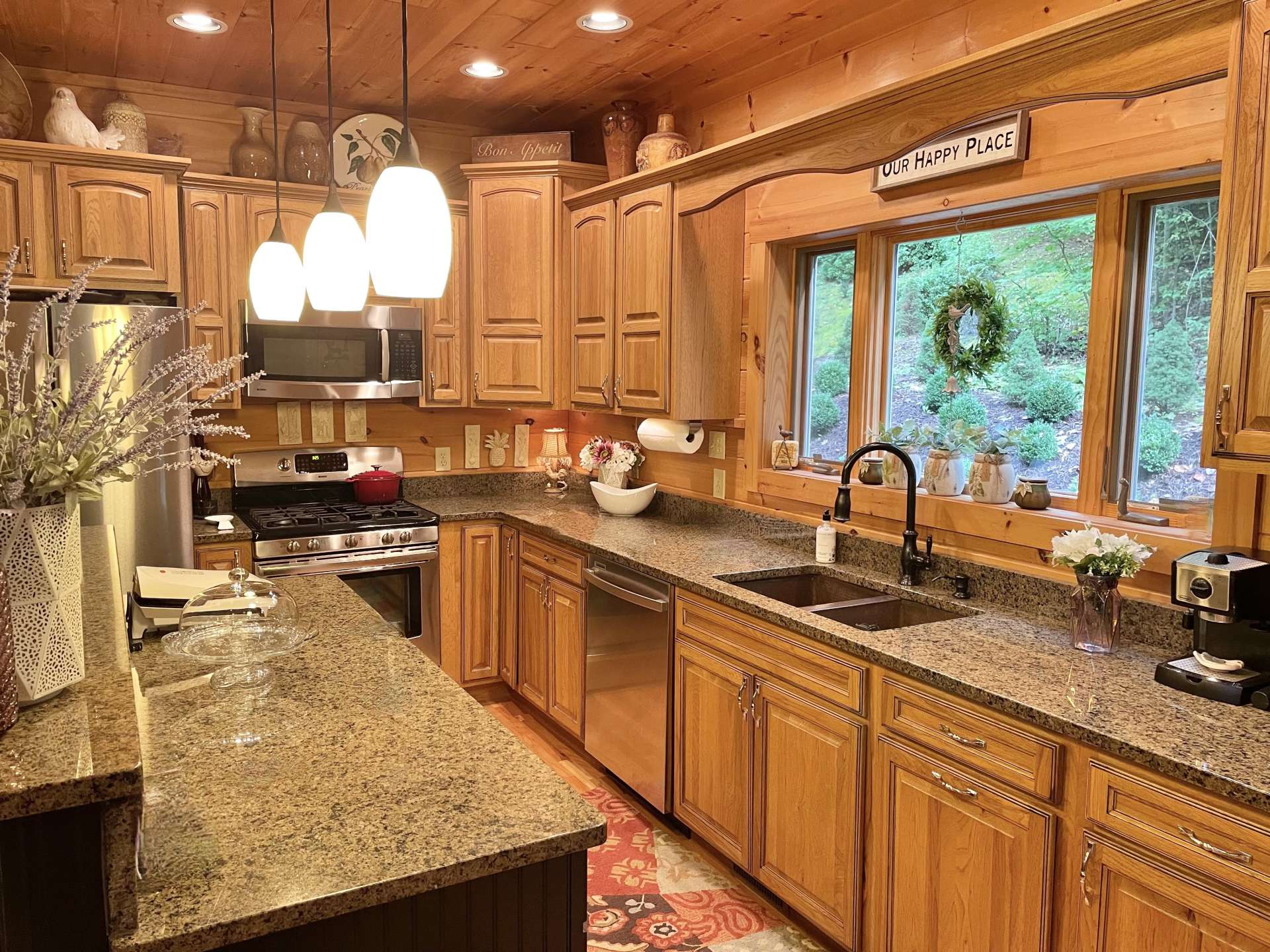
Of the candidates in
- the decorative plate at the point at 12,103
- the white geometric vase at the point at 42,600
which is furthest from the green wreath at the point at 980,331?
the decorative plate at the point at 12,103

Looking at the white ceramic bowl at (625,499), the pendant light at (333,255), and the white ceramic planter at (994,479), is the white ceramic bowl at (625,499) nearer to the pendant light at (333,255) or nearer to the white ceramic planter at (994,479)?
the white ceramic planter at (994,479)

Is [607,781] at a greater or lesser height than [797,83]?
lesser

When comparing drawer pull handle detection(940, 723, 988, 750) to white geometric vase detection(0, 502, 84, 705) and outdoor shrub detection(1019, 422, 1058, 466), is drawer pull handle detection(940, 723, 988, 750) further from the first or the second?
white geometric vase detection(0, 502, 84, 705)

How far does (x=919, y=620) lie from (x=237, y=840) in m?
2.04

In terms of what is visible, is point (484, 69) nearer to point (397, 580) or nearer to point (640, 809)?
point (397, 580)

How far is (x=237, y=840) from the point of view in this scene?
1300mm

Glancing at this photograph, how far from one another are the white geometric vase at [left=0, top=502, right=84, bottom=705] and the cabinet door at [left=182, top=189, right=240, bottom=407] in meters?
2.87

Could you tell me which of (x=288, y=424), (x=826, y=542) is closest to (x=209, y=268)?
(x=288, y=424)

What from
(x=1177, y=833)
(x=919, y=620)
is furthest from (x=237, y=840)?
(x=919, y=620)

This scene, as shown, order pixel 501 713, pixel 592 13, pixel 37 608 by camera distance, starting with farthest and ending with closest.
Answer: pixel 501 713 < pixel 592 13 < pixel 37 608

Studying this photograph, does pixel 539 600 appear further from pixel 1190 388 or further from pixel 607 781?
pixel 1190 388

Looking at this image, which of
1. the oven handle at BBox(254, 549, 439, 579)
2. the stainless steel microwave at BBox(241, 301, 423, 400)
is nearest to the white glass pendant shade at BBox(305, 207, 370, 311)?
the oven handle at BBox(254, 549, 439, 579)

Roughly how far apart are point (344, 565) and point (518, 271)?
59.6 inches

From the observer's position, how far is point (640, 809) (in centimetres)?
337
